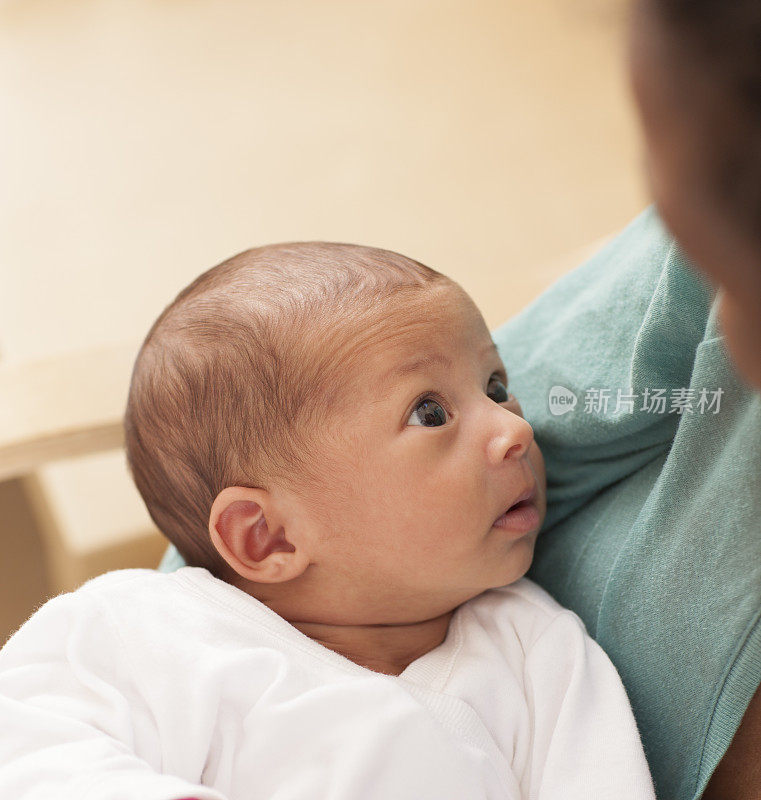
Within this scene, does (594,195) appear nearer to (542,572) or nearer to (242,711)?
(542,572)

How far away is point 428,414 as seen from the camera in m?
0.95

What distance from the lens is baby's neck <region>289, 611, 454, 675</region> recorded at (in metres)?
1.00

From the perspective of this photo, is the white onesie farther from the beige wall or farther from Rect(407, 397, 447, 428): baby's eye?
the beige wall

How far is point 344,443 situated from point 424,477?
0.08m

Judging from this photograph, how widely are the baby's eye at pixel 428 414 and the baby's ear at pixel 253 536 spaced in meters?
0.16

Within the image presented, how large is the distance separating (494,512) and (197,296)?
14.8 inches

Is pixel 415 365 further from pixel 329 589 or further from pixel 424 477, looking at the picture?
pixel 329 589

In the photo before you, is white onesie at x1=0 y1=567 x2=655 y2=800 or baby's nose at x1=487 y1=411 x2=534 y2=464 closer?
white onesie at x1=0 y1=567 x2=655 y2=800

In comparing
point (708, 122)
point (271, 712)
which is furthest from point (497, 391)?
point (708, 122)

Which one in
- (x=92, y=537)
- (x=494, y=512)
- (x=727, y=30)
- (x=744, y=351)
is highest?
(x=727, y=30)

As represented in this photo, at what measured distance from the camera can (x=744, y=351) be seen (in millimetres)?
527

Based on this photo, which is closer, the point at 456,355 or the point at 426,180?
the point at 456,355

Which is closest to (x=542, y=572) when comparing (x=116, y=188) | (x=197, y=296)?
(x=197, y=296)

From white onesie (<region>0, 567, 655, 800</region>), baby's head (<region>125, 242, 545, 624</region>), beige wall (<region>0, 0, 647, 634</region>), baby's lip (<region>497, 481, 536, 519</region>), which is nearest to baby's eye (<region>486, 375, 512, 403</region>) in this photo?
baby's head (<region>125, 242, 545, 624</region>)
